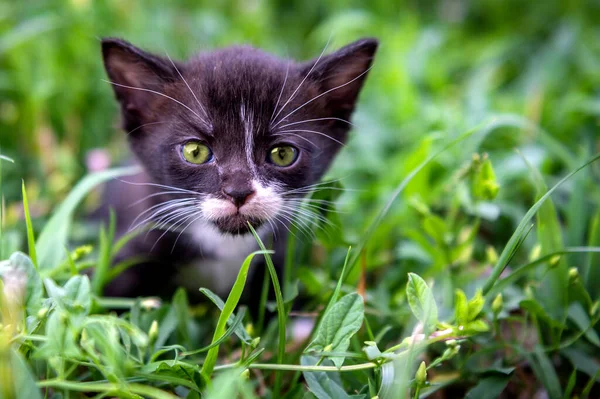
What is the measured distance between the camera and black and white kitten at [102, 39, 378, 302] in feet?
6.25

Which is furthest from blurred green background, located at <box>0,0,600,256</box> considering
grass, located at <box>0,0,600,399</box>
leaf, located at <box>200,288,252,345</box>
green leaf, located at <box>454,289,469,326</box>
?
leaf, located at <box>200,288,252,345</box>

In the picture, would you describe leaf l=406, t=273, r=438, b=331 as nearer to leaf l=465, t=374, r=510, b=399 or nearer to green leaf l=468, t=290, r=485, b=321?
green leaf l=468, t=290, r=485, b=321

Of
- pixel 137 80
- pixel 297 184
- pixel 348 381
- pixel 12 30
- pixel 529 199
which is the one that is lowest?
pixel 348 381

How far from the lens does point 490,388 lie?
179 cm

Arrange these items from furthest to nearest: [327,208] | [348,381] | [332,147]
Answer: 1. [332,147]
2. [327,208]
3. [348,381]

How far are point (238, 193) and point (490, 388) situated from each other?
100cm

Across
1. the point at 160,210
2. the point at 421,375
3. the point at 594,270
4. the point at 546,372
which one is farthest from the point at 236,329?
the point at 594,270

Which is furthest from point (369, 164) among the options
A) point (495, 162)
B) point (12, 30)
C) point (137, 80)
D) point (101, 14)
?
point (12, 30)

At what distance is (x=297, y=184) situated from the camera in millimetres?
2039

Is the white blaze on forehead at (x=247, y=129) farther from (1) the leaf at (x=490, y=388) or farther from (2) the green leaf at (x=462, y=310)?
(1) the leaf at (x=490, y=388)

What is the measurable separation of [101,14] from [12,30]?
53 centimetres

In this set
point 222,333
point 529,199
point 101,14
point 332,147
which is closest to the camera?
point 222,333

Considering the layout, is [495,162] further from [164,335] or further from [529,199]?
[164,335]

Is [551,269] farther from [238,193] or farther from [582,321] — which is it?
[238,193]
